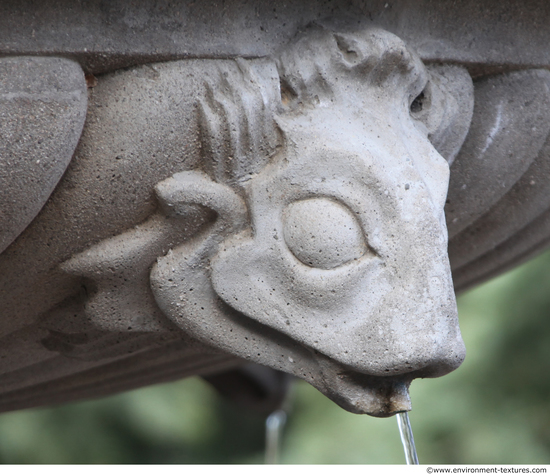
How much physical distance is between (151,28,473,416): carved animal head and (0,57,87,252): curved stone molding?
12 centimetres

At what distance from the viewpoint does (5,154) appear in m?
0.74

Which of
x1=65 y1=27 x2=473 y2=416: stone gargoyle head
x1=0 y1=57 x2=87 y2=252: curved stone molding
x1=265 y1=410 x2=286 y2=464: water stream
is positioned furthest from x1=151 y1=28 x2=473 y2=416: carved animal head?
x1=265 y1=410 x2=286 y2=464: water stream

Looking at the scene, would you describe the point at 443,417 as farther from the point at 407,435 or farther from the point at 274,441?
the point at 407,435

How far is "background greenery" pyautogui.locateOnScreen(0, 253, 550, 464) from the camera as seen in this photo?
3.19 metres

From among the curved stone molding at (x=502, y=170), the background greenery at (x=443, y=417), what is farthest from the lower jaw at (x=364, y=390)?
the background greenery at (x=443, y=417)

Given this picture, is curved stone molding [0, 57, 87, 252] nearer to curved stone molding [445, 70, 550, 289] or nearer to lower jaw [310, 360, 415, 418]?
lower jaw [310, 360, 415, 418]

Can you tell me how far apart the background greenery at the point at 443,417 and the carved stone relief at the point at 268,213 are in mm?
2413

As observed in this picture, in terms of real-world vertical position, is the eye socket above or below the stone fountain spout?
above

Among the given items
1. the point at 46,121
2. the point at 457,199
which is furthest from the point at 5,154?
the point at 457,199

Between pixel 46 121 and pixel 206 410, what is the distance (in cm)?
304

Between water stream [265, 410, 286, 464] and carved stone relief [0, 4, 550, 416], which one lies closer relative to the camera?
carved stone relief [0, 4, 550, 416]

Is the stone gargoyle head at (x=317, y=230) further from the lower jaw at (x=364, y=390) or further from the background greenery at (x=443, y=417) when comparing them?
the background greenery at (x=443, y=417)
